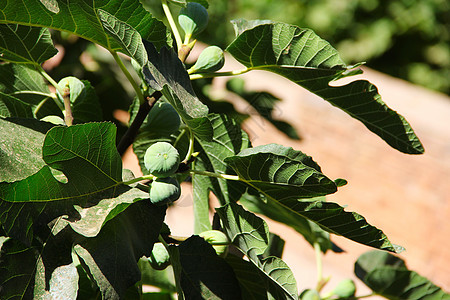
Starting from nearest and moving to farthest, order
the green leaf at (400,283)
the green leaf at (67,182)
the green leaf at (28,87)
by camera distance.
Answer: the green leaf at (67,182), the green leaf at (28,87), the green leaf at (400,283)

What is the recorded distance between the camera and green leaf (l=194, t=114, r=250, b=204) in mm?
668

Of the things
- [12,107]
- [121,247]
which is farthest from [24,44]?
[121,247]

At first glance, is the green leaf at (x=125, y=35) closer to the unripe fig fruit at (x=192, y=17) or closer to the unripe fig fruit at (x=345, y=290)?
the unripe fig fruit at (x=192, y=17)

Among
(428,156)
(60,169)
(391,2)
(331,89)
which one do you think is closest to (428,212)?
(428,156)

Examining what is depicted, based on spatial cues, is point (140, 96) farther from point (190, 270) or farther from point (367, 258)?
point (367, 258)

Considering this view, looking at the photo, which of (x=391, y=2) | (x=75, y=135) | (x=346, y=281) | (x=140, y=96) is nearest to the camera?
(x=75, y=135)

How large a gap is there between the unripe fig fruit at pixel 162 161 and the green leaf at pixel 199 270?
0.34ft

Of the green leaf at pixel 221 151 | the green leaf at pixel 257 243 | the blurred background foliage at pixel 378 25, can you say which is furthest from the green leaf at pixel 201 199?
the blurred background foliage at pixel 378 25

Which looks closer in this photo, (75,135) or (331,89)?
(75,135)

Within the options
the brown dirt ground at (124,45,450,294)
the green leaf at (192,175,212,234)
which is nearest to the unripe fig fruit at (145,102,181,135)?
the green leaf at (192,175,212,234)

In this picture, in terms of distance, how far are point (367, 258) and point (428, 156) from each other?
2.42m

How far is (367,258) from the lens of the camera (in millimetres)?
917

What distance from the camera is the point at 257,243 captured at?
586mm

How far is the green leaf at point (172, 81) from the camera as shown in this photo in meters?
0.49
